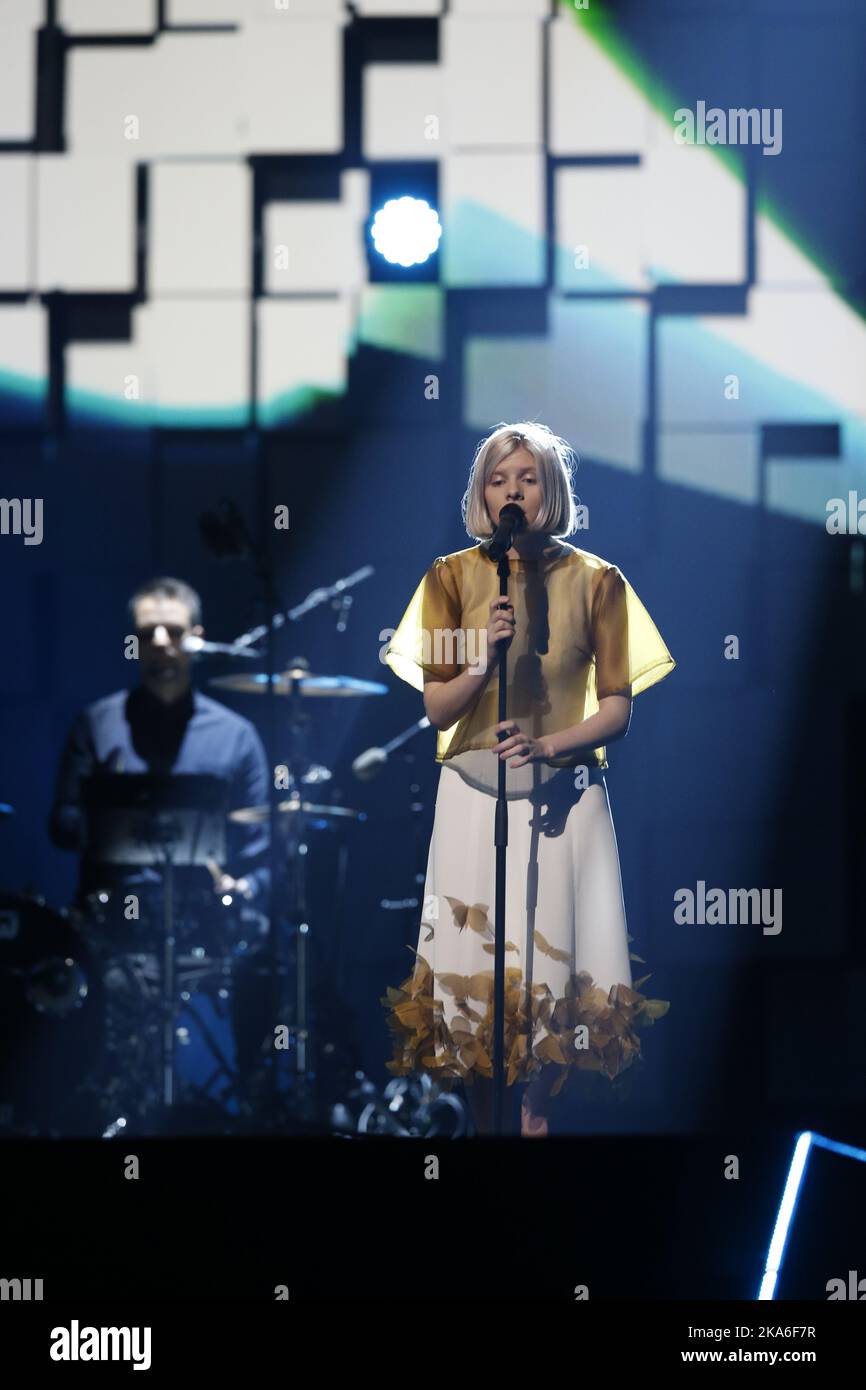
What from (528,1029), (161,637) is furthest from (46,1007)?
(528,1029)

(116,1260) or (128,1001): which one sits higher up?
(128,1001)

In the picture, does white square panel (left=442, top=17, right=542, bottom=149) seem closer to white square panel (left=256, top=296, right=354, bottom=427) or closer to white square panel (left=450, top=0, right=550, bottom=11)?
white square panel (left=450, top=0, right=550, bottom=11)

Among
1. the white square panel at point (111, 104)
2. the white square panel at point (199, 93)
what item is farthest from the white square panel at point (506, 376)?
the white square panel at point (111, 104)

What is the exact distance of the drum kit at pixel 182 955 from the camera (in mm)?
3574

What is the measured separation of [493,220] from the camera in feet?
11.9

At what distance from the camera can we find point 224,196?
3629mm

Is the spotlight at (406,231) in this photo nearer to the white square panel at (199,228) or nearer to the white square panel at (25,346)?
the white square panel at (199,228)

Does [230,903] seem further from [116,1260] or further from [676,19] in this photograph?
[676,19]

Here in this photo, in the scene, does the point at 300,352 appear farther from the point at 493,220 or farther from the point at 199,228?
the point at 493,220

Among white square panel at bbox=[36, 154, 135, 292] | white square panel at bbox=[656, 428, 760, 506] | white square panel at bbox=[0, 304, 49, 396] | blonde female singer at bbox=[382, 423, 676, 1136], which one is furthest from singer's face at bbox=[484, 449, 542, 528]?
white square panel at bbox=[0, 304, 49, 396]

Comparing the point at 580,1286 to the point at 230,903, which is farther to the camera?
the point at 230,903

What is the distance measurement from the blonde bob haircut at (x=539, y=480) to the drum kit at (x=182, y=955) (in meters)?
0.49
